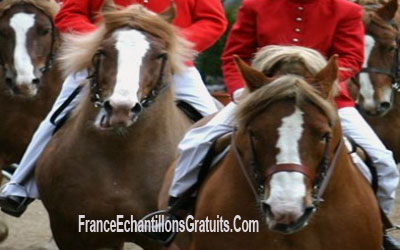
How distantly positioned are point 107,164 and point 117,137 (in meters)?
0.17

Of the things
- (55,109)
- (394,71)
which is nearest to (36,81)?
(55,109)

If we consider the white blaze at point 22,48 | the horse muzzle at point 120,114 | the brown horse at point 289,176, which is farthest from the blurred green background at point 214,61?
the brown horse at point 289,176

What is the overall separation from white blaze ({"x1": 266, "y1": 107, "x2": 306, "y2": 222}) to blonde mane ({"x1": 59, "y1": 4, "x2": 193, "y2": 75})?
1910mm

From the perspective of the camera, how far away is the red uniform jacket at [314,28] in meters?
6.07

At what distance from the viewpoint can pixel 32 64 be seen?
8812 millimetres

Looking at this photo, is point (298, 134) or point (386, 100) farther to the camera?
point (386, 100)

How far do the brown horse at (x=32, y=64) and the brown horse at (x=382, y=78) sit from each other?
2.51 meters

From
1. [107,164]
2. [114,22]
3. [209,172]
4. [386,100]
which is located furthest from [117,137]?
[386,100]

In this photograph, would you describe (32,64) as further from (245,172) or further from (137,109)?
(245,172)

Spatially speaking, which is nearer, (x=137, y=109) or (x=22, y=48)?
(x=137, y=109)

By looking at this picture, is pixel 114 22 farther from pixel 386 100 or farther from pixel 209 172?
pixel 386 100

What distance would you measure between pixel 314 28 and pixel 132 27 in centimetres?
113

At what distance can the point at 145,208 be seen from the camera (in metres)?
6.73

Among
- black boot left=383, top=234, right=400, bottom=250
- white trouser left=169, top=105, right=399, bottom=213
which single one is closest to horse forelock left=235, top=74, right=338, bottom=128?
white trouser left=169, top=105, right=399, bottom=213
